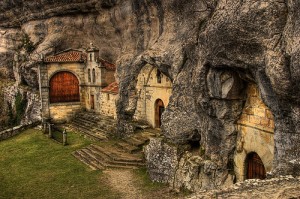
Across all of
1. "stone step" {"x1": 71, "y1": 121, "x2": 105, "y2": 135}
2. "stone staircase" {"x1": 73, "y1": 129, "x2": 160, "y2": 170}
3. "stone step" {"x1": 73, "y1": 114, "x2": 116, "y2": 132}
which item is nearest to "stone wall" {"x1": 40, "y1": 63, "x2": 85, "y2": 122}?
"stone step" {"x1": 73, "y1": 114, "x2": 116, "y2": 132}

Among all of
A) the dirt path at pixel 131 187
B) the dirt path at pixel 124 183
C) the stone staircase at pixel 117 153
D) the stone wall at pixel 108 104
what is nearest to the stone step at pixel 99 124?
the stone wall at pixel 108 104

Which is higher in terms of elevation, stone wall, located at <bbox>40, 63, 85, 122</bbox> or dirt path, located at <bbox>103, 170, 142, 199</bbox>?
stone wall, located at <bbox>40, 63, 85, 122</bbox>

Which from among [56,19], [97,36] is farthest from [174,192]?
[56,19]

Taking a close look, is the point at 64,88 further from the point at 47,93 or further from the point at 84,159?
the point at 84,159

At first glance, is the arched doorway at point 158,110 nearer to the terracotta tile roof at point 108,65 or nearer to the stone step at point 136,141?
the stone step at point 136,141

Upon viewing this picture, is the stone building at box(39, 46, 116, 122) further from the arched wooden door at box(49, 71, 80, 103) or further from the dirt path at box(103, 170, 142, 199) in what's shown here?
the dirt path at box(103, 170, 142, 199)

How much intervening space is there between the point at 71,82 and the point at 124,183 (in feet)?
56.1

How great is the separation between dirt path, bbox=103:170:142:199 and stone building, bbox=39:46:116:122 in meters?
12.3

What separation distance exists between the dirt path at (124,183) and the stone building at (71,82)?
1233cm

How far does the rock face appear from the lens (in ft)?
32.4

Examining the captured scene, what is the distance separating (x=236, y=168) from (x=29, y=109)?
970 inches

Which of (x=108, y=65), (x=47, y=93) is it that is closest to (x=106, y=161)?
(x=108, y=65)

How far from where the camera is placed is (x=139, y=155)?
19156 millimetres

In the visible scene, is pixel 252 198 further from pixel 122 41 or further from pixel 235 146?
pixel 122 41
